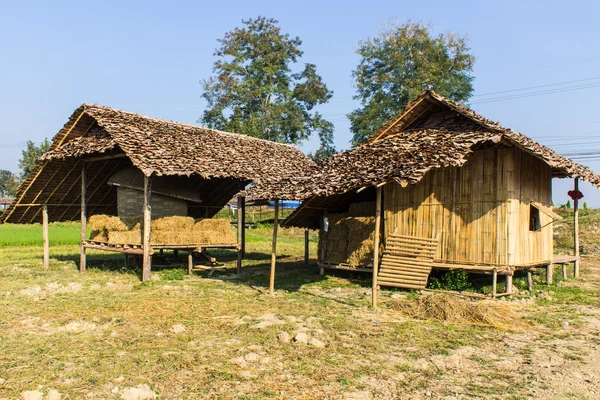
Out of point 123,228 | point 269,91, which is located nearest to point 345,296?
point 123,228

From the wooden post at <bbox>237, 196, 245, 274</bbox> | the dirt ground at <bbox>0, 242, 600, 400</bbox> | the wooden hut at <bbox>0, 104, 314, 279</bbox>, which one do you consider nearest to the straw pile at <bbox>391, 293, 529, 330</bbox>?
the dirt ground at <bbox>0, 242, 600, 400</bbox>

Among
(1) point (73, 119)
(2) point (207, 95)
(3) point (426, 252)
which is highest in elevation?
(2) point (207, 95)

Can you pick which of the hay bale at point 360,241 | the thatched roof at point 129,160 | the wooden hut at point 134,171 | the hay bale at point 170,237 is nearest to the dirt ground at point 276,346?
the hay bale at point 360,241

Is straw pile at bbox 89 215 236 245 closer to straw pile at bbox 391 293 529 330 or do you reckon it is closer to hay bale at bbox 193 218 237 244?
hay bale at bbox 193 218 237 244

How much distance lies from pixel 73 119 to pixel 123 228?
158 inches

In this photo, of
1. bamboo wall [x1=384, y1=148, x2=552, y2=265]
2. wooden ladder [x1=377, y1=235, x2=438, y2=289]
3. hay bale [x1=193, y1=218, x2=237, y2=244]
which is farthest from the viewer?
hay bale [x1=193, y1=218, x2=237, y2=244]

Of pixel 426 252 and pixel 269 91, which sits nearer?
pixel 426 252

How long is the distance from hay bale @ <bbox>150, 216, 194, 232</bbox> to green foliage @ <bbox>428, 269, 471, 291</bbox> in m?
7.87

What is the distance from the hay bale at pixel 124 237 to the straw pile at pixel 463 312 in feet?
28.9

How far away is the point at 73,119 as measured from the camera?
17.0m

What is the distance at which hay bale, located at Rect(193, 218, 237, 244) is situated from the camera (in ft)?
56.1

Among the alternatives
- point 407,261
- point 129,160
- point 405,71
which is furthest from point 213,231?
point 405,71

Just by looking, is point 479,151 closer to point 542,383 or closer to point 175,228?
point 542,383

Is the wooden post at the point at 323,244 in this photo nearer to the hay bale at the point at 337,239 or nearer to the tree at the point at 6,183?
the hay bale at the point at 337,239
